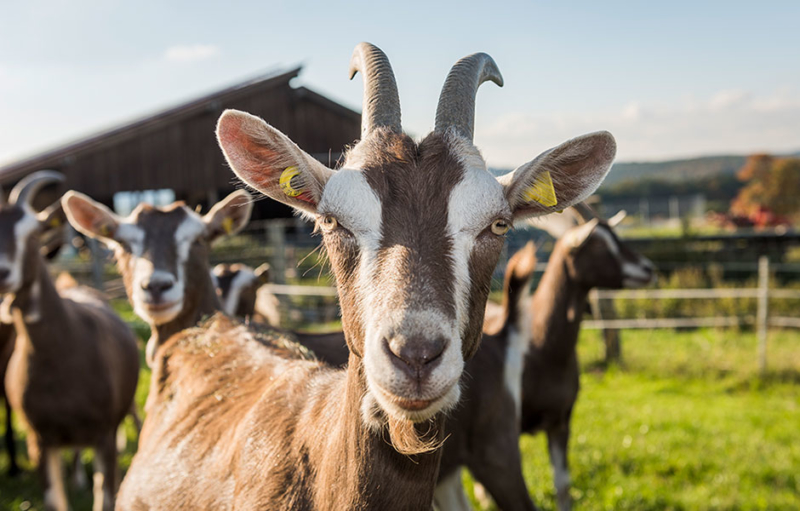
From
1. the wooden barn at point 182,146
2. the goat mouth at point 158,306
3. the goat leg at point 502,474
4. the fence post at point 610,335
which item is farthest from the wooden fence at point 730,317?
the wooden barn at point 182,146

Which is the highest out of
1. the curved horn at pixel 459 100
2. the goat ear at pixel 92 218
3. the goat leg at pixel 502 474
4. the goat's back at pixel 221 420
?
the curved horn at pixel 459 100

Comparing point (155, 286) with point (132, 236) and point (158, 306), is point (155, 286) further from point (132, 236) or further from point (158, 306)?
point (132, 236)

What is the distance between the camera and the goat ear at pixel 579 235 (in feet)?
17.0

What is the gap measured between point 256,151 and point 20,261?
11.6ft

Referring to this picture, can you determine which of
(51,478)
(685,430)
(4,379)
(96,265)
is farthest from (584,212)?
(96,265)

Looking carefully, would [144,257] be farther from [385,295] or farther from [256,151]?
[385,295]

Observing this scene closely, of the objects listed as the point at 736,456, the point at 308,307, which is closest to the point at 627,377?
the point at 736,456

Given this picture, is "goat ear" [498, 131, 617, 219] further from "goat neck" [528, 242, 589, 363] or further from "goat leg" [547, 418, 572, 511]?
"goat leg" [547, 418, 572, 511]

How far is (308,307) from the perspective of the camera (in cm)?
1425

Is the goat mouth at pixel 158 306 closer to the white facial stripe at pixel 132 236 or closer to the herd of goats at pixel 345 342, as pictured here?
the herd of goats at pixel 345 342

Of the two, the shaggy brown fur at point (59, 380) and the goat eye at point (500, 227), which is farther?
the shaggy brown fur at point (59, 380)

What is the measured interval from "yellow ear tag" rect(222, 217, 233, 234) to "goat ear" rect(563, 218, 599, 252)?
2920 millimetres

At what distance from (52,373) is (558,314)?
4137 millimetres


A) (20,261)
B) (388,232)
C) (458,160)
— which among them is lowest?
(20,261)
